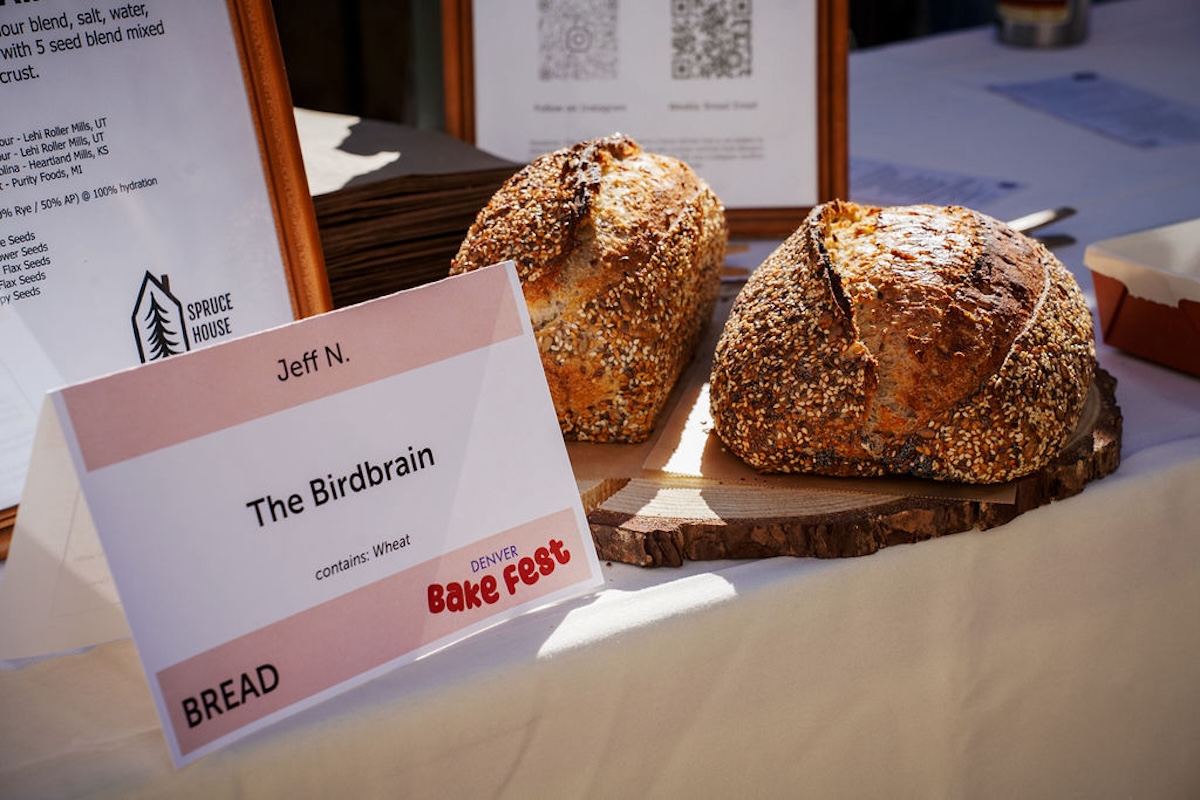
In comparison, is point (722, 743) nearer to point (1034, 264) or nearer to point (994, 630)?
point (994, 630)

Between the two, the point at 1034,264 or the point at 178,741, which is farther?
the point at 1034,264

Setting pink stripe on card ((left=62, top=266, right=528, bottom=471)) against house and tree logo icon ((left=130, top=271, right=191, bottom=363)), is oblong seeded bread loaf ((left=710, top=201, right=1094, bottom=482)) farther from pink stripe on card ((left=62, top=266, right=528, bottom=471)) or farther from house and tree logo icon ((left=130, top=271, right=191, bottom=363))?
house and tree logo icon ((left=130, top=271, right=191, bottom=363))

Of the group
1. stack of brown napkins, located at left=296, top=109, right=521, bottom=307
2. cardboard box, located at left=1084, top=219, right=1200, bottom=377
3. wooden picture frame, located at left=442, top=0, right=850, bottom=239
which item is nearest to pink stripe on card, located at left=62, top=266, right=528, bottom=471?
stack of brown napkins, located at left=296, top=109, right=521, bottom=307

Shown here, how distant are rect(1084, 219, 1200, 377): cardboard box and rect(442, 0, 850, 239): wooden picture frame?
0.53 m

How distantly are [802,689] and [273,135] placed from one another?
2.52 ft

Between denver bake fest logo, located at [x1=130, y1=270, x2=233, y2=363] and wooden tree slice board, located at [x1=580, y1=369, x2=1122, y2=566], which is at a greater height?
denver bake fest logo, located at [x1=130, y1=270, x2=233, y2=363]

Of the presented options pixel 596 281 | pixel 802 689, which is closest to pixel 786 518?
pixel 802 689

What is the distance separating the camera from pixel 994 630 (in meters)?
1.08

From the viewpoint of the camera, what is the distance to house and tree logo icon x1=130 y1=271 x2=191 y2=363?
1046mm

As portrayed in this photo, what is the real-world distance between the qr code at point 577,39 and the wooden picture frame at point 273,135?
766 millimetres

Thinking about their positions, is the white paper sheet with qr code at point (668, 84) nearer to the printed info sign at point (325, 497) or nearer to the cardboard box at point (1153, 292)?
the cardboard box at point (1153, 292)

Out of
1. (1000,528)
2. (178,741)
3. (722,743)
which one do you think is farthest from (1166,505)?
(178,741)

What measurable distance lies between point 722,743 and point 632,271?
0.51 metres

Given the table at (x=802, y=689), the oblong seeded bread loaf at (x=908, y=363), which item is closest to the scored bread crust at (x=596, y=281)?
the oblong seeded bread loaf at (x=908, y=363)
